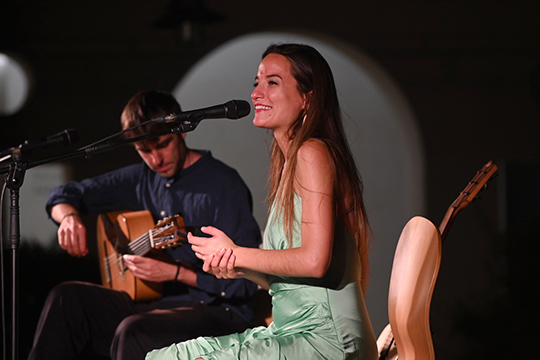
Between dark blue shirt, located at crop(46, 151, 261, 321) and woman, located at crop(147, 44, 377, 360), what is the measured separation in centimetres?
65

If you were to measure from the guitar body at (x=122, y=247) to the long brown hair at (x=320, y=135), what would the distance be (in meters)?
1.01

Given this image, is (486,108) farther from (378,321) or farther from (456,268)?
(378,321)

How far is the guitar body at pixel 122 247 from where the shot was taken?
2516mm

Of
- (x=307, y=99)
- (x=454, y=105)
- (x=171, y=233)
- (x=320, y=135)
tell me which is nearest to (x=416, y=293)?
(x=320, y=135)

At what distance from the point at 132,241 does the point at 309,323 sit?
118 centimetres

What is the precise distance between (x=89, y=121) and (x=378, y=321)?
7.52 feet

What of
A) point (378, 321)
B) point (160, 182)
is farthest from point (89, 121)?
point (378, 321)

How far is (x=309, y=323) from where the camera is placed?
1591 mm

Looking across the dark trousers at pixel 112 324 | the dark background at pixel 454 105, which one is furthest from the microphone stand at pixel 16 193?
the dark background at pixel 454 105

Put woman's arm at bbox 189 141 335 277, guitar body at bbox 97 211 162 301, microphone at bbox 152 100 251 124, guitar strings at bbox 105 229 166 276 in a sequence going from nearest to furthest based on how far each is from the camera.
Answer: woman's arm at bbox 189 141 335 277
microphone at bbox 152 100 251 124
guitar strings at bbox 105 229 166 276
guitar body at bbox 97 211 162 301

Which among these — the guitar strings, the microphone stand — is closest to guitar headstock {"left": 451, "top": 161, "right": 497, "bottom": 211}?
the microphone stand

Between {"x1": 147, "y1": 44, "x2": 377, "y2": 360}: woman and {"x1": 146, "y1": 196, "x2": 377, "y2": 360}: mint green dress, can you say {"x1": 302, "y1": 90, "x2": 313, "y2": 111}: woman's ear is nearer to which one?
{"x1": 147, "y1": 44, "x2": 377, "y2": 360}: woman

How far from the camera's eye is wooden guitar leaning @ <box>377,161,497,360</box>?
69.4 inches

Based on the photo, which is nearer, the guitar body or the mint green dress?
the mint green dress
